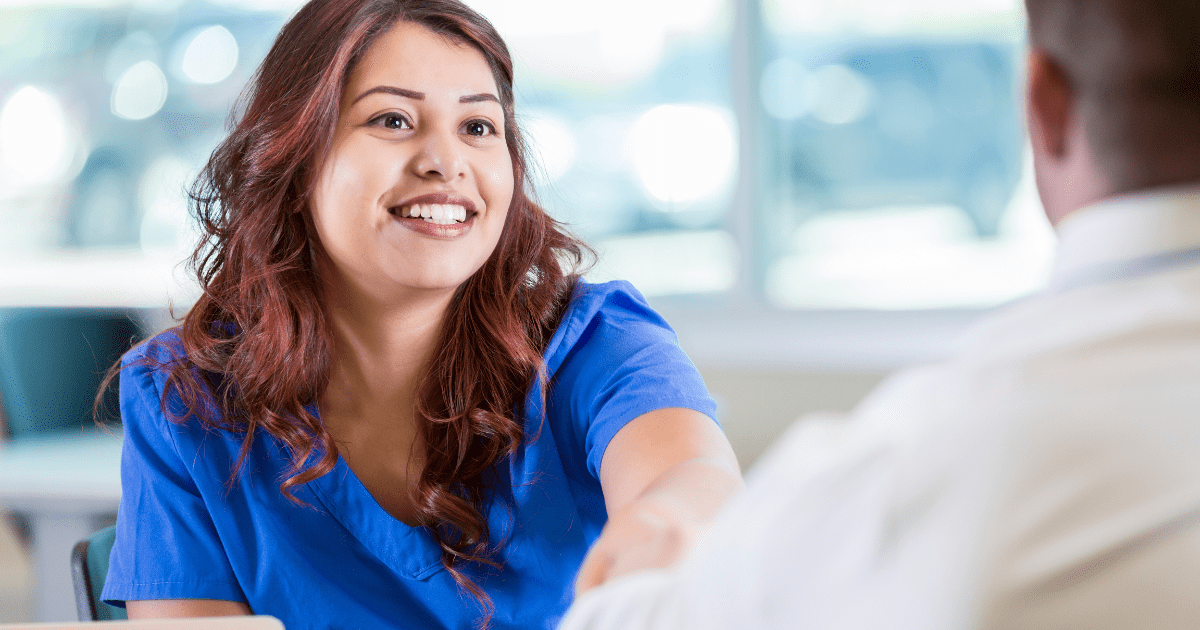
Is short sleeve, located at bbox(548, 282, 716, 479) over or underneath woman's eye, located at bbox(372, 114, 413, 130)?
underneath

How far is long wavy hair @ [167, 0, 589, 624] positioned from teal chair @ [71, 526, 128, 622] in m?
0.21

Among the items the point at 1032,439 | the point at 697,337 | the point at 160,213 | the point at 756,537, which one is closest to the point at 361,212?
the point at 756,537

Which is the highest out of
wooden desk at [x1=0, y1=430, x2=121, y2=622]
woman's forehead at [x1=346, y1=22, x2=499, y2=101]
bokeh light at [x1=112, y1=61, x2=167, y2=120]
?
bokeh light at [x1=112, y1=61, x2=167, y2=120]

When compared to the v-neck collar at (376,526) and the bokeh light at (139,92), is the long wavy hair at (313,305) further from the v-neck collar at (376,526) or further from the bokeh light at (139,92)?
the bokeh light at (139,92)

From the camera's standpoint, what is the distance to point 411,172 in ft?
4.36

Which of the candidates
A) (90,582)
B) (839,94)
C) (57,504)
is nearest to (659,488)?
(90,582)

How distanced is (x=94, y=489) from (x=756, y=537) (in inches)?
72.3

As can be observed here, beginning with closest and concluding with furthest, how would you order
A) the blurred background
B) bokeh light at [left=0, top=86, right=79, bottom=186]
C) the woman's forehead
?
the woman's forehead < the blurred background < bokeh light at [left=0, top=86, right=79, bottom=186]

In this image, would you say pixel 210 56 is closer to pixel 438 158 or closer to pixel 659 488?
pixel 438 158

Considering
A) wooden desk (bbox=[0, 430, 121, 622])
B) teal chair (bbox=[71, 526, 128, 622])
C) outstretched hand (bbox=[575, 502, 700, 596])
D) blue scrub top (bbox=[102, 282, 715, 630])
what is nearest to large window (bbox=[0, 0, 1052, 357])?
wooden desk (bbox=[0, 430, 121, 622])

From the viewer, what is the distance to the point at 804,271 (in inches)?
148

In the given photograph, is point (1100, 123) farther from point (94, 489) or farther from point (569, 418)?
point (94, 489)

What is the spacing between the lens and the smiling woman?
4.15 feet

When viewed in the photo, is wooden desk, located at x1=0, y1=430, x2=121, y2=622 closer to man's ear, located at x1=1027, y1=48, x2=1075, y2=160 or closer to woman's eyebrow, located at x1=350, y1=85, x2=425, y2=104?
woman's eyebrow, located at x1=350, y1=85, x2=425, y2=104
